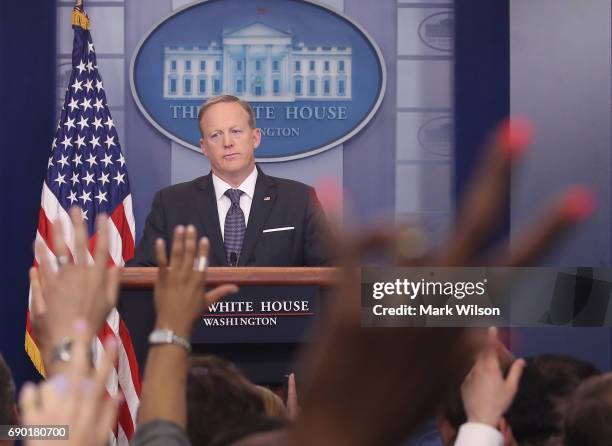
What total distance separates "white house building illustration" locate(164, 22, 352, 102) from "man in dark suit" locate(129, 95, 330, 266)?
0.69m

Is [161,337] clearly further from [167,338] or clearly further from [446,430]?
[446,430]

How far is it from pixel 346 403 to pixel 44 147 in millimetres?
4608

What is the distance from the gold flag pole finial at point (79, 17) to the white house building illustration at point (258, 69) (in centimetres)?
47

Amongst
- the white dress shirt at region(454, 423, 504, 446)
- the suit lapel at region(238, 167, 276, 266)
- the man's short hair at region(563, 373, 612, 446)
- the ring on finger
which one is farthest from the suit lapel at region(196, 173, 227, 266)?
the ring on finger

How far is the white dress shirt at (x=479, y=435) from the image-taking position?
1352mm

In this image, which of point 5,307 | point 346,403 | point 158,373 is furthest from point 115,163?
point 346,403

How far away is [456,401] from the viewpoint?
6.27 feet

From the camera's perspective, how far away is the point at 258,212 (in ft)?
13.6

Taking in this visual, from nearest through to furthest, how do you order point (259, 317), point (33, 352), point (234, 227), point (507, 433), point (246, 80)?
point (507, 433) < point (259, 317) < point (234, 227) < point (33, 352) < point (246, 80)

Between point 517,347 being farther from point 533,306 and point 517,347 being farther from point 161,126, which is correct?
point 533,306

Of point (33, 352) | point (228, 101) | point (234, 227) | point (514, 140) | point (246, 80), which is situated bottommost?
point (33, 352)

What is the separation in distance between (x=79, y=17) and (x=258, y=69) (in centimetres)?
93

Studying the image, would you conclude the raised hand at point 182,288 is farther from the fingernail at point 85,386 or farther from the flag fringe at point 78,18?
the flag fringe at point 78,18

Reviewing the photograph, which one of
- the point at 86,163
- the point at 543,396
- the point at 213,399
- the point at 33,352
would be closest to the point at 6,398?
the point at 213,399
